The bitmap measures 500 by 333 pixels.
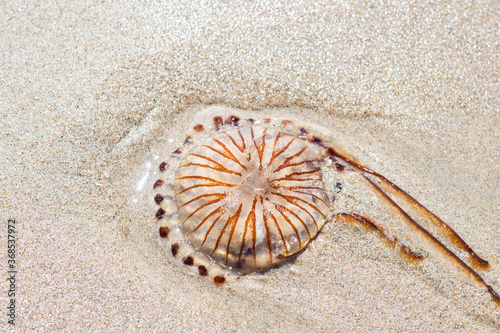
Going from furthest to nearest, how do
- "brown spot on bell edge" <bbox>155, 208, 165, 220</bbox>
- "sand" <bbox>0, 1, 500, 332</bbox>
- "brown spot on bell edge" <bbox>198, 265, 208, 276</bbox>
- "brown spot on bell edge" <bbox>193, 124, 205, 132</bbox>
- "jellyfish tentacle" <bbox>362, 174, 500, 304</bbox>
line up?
"brown spot on bell edge" <bbox>193, 124, 205, 132</bbox> → "brown spot on bell edge" <bbox>155, 208, 165, 220</bbox> → "brown spot on bell edge" <bbox>198, 265, 208, 276</bbox> → "jellyfish tentacle" <bbox>362, 174, 500, 304</bbox> → "sand" <bbox>0, 1, 500, 332</bbox>

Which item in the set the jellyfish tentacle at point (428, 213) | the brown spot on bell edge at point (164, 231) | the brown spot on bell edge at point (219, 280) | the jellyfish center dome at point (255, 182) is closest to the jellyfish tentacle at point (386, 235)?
the jellyfish tentacle at point (428, 213)

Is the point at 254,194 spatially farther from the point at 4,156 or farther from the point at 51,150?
the point at 4,156

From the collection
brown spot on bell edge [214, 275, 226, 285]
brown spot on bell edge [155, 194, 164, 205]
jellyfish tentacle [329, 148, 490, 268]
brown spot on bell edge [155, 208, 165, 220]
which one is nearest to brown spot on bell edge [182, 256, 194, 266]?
brown spot on bell edge [214, 275, 226, 285]

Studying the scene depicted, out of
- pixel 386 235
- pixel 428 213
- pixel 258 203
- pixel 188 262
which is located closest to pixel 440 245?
pixel 428 213

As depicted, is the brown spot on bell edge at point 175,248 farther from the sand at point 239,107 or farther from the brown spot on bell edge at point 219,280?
the brown spot on bell edge at point 219,280

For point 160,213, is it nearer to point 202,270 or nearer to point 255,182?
point 202,270

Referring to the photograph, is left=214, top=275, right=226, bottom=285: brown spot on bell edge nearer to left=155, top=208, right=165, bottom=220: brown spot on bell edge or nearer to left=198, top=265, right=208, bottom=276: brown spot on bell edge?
left=198, top=265, right=208, bottom=276: brown spot on bell edge

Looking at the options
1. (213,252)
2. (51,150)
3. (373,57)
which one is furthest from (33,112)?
(373,57)
